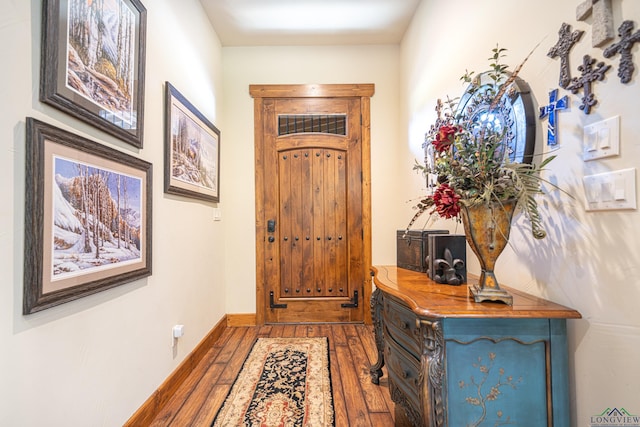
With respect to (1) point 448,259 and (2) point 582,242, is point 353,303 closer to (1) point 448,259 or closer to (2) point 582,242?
(1) point 448,259

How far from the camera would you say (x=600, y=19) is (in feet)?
3.05

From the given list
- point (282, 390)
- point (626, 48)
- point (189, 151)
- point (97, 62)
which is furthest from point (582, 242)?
point (189, 151)

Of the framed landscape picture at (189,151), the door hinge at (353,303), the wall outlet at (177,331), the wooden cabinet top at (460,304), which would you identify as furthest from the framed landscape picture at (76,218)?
the door hinge at (353,303)

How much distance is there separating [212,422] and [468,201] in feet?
5.85

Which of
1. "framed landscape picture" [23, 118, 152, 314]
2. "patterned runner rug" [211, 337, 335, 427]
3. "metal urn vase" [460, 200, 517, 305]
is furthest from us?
"patterned runner rug" [211, 337, 335, 427]

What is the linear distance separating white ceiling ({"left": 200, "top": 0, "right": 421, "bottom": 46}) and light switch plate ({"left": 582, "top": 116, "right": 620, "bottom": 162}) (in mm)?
2270

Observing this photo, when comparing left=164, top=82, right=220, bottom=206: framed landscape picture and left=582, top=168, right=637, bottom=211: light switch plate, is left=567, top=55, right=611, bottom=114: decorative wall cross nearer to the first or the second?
left=582, top=168, right=637, bottom=211: light switch plate

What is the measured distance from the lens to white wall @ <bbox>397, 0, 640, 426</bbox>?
0.88m

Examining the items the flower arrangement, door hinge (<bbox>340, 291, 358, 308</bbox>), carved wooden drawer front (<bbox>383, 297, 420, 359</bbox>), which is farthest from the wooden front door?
the flower arrangement

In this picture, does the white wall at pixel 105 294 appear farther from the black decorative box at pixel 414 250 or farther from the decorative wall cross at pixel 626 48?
the decorative wall cross at pixel 626 48

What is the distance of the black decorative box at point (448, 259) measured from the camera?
4.69 feet

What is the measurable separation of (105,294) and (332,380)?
1.52m

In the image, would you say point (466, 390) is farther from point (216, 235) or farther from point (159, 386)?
point (216, 235)

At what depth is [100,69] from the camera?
128cm
